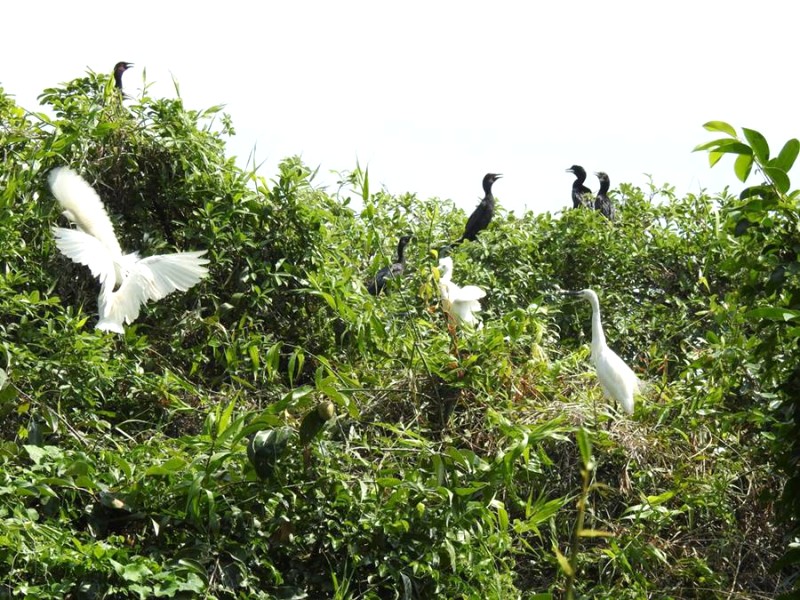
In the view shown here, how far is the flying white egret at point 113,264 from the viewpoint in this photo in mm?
5293

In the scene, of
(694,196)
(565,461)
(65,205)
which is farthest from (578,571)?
(694,196)

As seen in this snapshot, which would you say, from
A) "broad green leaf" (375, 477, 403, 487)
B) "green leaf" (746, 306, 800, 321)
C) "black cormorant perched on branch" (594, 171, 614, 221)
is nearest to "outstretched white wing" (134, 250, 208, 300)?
"broad green leaf" (375, 477, 403, 487)

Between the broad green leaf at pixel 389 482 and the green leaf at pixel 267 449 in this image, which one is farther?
the broad green leaf at pixel 389 482

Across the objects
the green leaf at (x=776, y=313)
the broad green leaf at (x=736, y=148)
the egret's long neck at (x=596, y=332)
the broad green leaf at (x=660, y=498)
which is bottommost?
the broad green leaf at (x=660, y=498)

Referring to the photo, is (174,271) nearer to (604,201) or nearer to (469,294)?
(469,294)

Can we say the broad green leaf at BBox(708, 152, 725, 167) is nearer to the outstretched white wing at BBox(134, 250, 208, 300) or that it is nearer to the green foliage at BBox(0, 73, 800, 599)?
the green foliage at BBox(0, 73, 800, 599)

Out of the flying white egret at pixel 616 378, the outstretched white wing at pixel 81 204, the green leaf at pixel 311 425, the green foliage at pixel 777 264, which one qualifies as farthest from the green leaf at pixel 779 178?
the outstretched white wing at pixel 81 204

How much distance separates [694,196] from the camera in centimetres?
780

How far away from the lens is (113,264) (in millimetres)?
5375

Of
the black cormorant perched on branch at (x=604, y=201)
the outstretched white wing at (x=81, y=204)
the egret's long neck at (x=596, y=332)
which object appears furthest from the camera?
the black cormorant perched on branch at (x=604, y=201)

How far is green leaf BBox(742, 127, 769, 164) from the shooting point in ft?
10.2

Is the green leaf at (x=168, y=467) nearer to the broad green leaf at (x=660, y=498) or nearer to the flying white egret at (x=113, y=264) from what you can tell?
the flying white egret at (x=113, y=264)

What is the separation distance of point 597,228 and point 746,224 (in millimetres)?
4149

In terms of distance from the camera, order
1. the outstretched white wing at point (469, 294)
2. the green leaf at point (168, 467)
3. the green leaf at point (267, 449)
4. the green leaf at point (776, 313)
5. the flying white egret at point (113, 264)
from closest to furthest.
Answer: the green leaf at point (776, 313), the green leaf at point (267, 449), the green leaf at point (168, 467), the flying white egret at point (113, 264), the outstretched white wing at point (469, 294)
